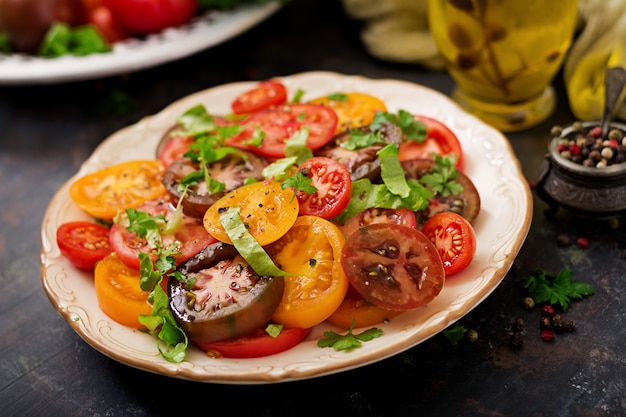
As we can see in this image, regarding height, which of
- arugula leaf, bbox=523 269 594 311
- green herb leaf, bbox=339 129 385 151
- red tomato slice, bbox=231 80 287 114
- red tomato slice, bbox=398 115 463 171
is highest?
green herb leaf, bbox=339 129 385 151

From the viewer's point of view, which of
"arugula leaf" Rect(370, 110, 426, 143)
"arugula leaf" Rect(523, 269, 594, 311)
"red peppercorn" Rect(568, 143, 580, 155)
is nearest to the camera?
"arugula leaf" Rect(523, 269, 594, 311)


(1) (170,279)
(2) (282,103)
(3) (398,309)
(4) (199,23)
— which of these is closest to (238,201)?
(1) (170,279)

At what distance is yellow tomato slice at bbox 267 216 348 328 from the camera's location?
242 centimetres

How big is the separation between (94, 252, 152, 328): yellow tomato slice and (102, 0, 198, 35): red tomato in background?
2145 mm

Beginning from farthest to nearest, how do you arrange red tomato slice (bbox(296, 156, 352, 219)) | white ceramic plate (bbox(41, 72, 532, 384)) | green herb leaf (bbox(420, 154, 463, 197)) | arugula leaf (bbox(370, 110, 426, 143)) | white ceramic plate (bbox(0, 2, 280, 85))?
1. white ceramic plate (bbox(0, 2, 280, 85))
2. arugula leaf (bbox(370, 110, 426, 143))
3. green herb leaf (bbox(420, 154, 463, 197))
4. red tomato slice (bbox(296, 156, 352, 219))
5. white ceramic plate (bbox(41, 72, 532, 384))

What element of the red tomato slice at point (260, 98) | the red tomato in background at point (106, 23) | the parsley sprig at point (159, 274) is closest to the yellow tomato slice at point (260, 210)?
the parsley sprig at point (159, 274)

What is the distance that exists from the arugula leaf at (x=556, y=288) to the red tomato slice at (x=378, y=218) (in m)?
0.56

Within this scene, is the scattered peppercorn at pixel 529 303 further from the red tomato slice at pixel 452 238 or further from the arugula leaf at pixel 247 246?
the arugula leaf at pixel 247 246

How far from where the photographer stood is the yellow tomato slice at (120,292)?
258cm

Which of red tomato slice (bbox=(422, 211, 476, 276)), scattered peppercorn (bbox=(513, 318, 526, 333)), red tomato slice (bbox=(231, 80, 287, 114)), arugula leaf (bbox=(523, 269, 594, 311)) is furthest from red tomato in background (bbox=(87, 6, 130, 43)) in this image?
scattered peppercorn (bbox=(513, 318, 526, 333))

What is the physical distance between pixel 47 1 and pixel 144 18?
0.58 m

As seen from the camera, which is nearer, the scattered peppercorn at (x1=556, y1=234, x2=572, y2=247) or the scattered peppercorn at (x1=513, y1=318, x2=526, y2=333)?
the scattered peppercorn at (x1=513, y1=318, x2=526, y2=333)

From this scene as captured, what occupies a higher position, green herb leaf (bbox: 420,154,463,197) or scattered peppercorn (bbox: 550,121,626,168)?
green herb leaf (bbox: 420,154,463,197)

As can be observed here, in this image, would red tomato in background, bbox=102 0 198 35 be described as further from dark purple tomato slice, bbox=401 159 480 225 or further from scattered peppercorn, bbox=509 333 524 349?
scattered peppercorn, bbox=509 333 524 349
